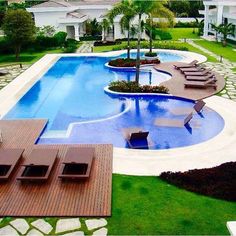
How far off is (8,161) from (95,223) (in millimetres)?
4382

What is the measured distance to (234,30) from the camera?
41312 mm

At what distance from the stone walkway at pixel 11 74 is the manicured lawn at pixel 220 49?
63.6 feet

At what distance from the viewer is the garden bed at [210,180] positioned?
10602 millimetres

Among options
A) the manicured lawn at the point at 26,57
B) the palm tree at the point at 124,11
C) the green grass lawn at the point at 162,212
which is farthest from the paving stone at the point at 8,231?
the manicured lawn at the point at 26,57

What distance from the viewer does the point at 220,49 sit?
3831 cm

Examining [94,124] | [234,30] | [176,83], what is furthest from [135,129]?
[234,30]

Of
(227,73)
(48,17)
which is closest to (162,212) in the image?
(227,73)

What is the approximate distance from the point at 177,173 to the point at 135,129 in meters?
5.10

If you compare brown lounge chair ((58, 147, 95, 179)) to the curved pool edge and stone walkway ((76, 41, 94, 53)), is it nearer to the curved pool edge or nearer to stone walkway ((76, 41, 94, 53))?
the curved pool edge

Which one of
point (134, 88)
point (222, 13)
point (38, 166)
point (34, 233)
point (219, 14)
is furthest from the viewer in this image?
point (222, 13)

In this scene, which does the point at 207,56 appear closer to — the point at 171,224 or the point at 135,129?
the point at 135,129

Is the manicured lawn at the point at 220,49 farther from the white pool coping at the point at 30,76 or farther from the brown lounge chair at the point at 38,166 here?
the brown lounge chair at the point at 38,166

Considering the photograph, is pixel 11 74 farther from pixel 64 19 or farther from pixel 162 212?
pixel 162 212

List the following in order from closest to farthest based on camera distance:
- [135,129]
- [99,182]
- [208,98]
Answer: [99,182] → [135,129] → [208,98]
